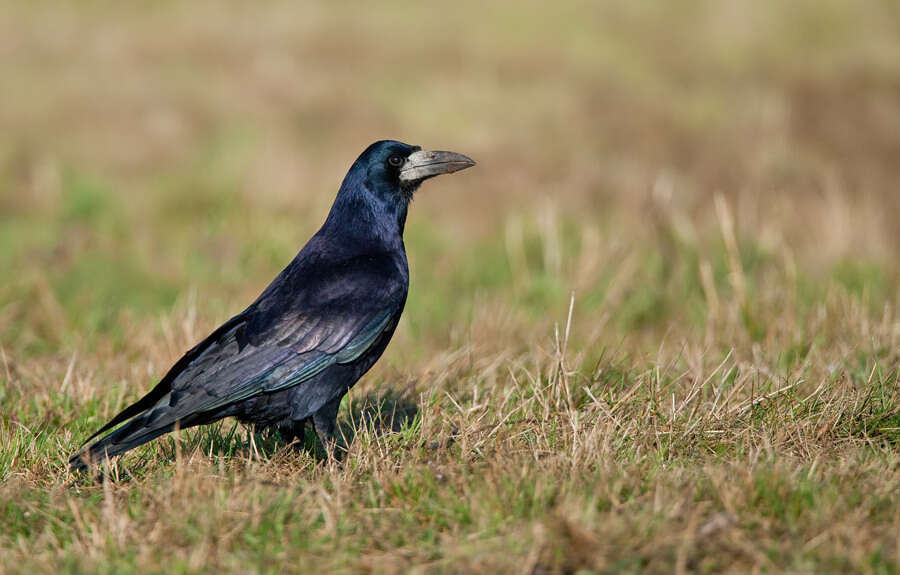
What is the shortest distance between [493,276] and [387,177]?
146 inches

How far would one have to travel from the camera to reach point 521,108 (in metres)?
12.0

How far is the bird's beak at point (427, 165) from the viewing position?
4418 mm

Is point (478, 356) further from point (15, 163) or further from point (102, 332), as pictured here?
point (15, 163)

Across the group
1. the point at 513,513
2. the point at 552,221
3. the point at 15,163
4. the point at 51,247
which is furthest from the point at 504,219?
the point at 513,513

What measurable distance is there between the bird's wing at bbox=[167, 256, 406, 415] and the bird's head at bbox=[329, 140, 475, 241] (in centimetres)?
35

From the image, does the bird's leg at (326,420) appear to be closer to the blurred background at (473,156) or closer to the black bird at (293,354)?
the black bird at (293,354)

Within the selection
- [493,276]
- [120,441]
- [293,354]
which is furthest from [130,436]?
[493,276]

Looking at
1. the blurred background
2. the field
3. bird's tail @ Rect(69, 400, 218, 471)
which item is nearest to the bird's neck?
the field

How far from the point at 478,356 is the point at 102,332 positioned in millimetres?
2529

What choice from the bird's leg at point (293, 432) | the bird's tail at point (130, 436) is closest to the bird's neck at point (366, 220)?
the bird's leg at point (293, 432)

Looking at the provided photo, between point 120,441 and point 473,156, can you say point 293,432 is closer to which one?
point 120,441

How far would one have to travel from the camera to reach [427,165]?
4430 mm

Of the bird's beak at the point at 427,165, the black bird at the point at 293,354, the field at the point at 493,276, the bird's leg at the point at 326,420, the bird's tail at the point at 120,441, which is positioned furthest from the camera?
the bird's beak at the point at 427,165

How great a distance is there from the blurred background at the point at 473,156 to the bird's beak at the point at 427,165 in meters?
1.34
